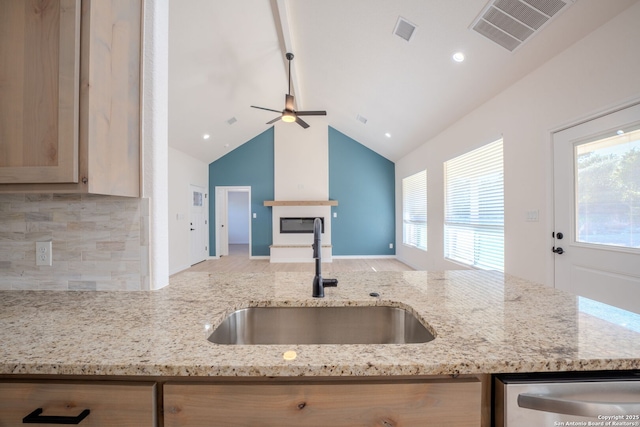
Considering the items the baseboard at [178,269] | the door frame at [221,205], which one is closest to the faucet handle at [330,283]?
the baseboard at [178,269]

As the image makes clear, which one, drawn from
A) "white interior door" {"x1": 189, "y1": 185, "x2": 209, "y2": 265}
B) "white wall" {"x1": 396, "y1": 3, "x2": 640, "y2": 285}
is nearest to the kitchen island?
"white wall" {"x1": 396, "y1": 3, "x2": 640, "y2": 285}

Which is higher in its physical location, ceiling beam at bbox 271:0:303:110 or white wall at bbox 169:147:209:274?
ceiling beam at bbox 271:0:303:110

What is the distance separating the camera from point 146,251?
43.8 inches

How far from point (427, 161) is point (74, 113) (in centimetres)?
504

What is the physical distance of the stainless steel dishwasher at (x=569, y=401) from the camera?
1.86ft

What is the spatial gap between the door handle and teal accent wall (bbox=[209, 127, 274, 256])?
6705 millimetres

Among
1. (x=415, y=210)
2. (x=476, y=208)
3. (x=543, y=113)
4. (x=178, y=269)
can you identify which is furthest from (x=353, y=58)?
(x=178, y=269)

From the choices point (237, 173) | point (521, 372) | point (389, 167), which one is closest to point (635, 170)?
point (521, 372)

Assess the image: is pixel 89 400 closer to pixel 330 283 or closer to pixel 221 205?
pixel 330 283

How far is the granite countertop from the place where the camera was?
0.57 meters

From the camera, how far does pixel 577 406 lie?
561 mm

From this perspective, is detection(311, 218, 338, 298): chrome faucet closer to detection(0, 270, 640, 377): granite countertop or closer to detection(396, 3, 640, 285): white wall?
detection(0, 270, 640, 377): granite countertop

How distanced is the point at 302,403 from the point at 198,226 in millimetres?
6627

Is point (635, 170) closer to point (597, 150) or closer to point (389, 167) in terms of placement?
point (597, 150)
